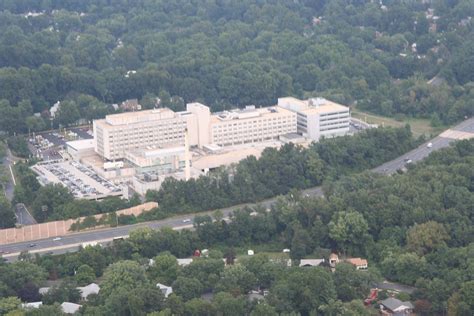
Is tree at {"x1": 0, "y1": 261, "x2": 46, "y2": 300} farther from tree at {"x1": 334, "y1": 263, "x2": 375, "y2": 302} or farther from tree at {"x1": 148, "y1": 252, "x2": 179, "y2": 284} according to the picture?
tree at {"x1": 334, "y1": 263, "x2": 375, "y2": 302}

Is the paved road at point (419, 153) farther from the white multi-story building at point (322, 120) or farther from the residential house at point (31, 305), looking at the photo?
the residential house at point (31, 305)

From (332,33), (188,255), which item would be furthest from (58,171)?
(332,33)

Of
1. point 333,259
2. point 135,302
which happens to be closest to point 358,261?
point 333,259

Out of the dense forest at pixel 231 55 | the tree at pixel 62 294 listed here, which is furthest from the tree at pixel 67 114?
the tree at pixel 62 294

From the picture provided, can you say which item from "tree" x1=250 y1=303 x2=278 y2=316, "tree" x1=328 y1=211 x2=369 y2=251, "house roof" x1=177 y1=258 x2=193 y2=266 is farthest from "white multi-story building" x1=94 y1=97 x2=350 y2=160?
"tree" x1=250 y1=303 x2=278 y2=316

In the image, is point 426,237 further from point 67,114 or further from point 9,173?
point 67,114

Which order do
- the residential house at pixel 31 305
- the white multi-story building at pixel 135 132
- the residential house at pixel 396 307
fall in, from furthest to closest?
the white multi-story building at pixel 135 132 < the residential house at pixel 396 307 < the residential house at pixel 31 305
